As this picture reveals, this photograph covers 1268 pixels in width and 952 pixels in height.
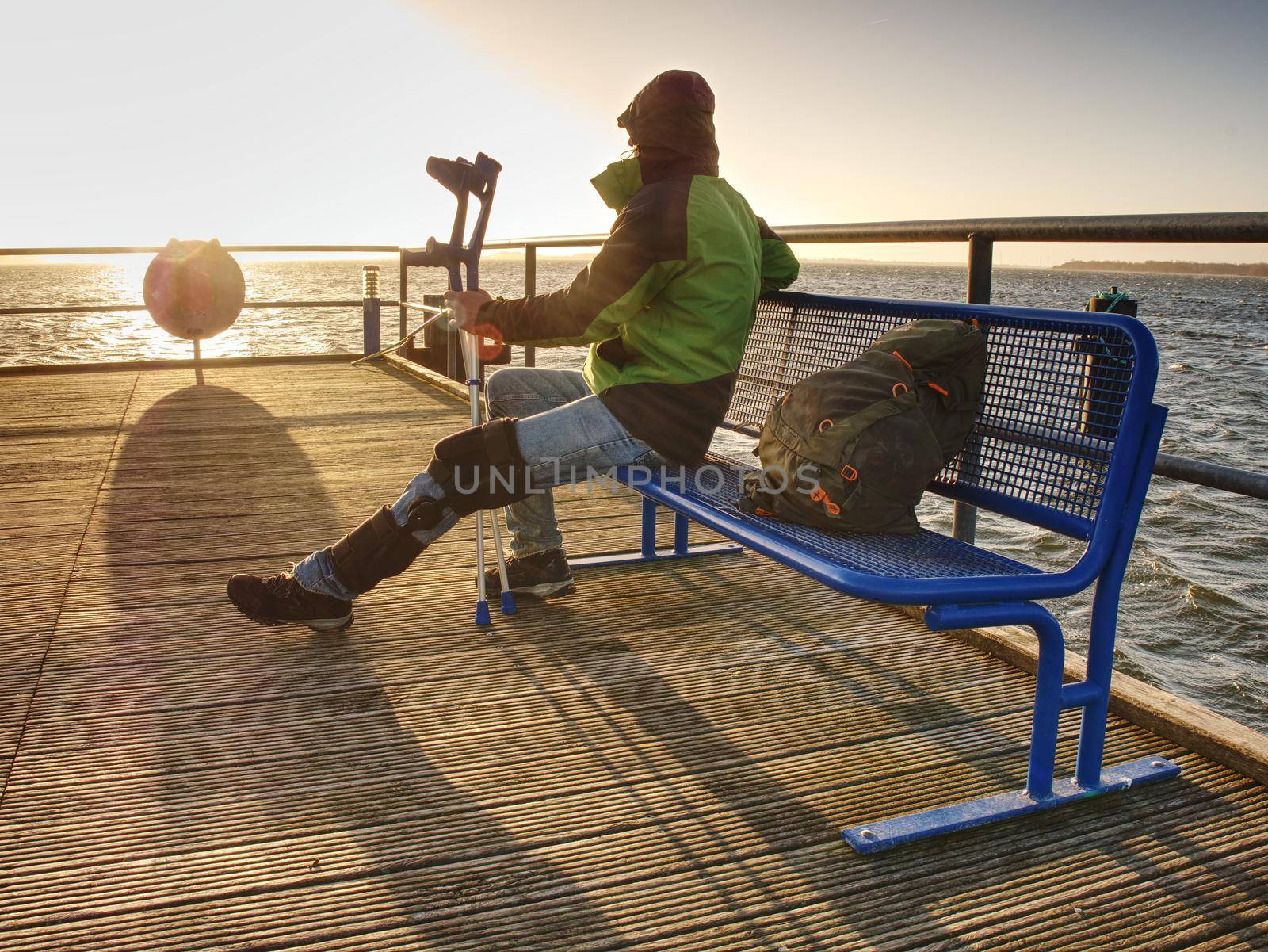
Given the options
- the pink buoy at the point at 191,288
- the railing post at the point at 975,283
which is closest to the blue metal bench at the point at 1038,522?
the railing post at the point at 975,283

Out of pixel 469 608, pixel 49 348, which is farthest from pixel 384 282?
pixel 469 608

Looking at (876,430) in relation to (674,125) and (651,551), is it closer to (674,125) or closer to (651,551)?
(674,125)

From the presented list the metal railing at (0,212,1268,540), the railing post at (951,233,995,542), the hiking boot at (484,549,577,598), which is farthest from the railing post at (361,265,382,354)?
Answer: the railing post at (951,233,995,542)

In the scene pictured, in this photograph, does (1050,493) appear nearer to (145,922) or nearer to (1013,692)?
(1013,692)

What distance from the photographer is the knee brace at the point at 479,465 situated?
2.36 meters

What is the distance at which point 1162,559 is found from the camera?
10141 millimetres

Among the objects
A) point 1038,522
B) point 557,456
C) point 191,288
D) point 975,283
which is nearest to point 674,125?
point 557,456

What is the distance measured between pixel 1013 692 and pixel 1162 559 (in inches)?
357

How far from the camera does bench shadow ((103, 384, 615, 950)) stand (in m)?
1.53

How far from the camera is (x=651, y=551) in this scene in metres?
3.25

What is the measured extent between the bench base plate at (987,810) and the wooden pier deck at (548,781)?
0.03m

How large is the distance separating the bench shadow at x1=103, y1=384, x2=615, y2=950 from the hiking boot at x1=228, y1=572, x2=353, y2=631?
0.18ft

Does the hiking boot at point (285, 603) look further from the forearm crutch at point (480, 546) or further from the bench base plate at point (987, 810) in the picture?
the bench base plate at point (987, 810)

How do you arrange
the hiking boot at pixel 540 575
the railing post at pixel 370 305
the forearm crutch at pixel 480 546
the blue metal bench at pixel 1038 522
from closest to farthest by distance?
the blue metal bench at pixel 1038 522 < the forearm crutch at pixel 480 546 < the hiking boot at pixel 540 575 < the railing post at pixel 370 305
